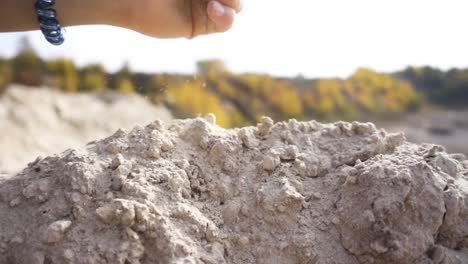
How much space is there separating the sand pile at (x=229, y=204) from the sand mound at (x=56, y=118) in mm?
2389

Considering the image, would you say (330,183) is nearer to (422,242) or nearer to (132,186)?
(422,242)

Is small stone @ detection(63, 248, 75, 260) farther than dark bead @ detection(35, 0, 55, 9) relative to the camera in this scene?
No

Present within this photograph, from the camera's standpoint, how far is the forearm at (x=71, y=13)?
1150mm

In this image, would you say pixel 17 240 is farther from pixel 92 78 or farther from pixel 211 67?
pixel 92 78

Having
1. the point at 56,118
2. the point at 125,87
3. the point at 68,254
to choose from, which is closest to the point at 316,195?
the point at 68,254

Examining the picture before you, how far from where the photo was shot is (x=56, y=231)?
2.59ft

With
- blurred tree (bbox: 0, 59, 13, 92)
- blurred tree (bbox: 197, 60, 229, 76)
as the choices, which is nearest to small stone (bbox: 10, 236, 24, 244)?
blurred tree (bbox: 197, 60, 229, 76)

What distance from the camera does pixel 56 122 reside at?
3896 millimetres

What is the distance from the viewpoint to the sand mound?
11.2ft

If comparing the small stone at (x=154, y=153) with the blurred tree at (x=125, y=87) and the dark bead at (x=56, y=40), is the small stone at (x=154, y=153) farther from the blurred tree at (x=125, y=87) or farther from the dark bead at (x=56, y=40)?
the blurred tree at (x=125, y=87)

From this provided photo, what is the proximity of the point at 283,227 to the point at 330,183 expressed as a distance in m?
0.14

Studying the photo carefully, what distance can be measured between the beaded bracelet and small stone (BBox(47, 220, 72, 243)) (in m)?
0.57

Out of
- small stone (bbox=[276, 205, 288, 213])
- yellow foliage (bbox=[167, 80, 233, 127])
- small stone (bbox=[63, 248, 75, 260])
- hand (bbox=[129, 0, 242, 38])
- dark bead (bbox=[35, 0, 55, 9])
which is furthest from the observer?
yellow foliage (bbox=[167, 80, 233, 127])

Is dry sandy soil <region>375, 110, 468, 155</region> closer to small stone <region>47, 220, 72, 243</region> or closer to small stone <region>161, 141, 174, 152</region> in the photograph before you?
small stone <region>161, 141, 174, 152</region>
